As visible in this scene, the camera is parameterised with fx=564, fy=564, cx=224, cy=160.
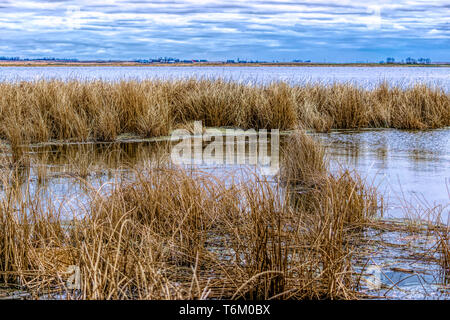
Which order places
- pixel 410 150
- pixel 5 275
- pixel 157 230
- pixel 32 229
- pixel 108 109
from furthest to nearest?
pixel 108 109
pixel 410 150
pixel 157 230
pixel 32 229
pixel 5 275

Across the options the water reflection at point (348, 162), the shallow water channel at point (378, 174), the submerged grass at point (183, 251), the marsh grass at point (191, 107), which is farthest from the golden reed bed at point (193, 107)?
the submerged grass at point (183, 251)

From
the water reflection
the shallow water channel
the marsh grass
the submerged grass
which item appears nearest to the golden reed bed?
the marsh grass

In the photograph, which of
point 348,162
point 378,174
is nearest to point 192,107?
point 348,162

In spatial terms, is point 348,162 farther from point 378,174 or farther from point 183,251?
point 183,251

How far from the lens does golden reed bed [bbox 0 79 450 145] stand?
1120 cm

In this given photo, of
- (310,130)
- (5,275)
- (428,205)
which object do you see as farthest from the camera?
(310,130)

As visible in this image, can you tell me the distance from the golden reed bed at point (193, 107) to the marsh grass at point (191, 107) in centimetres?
2

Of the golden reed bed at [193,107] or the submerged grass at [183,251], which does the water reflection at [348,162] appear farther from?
the golden reed bed at [193,107]

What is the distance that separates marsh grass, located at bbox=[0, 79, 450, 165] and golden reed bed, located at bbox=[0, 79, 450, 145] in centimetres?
2

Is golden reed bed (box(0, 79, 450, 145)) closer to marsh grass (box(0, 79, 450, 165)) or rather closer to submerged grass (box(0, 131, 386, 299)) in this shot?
marsh grass (box(0, 79, 450, 165))

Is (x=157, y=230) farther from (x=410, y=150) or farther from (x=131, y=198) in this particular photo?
(x=410, y=150)
